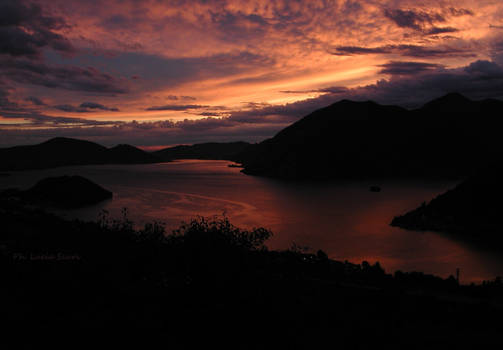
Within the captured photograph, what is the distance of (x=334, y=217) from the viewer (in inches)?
2980

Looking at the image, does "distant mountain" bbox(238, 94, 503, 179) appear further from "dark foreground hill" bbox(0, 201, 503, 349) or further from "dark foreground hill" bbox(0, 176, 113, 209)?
"dark foreground hill" bbox(0, 201, 503, 349)

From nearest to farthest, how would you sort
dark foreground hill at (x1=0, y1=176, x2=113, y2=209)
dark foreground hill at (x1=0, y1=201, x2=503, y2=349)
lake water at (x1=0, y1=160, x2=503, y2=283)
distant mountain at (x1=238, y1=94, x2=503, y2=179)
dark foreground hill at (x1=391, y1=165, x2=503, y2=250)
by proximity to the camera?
dark foreground hill at (x1=0, y1=201, x2=503, y2=349), lake water at (x1=0, y1=160, x2=503, y2=283), dark foreground hill at (x1=391, y1=165, x2=503, y2=250), dark foreground hill at (x1=0, y1=176, x2=113, y2=209), distant mountain at (x1=238, y1=94, x2=503, y2=179)

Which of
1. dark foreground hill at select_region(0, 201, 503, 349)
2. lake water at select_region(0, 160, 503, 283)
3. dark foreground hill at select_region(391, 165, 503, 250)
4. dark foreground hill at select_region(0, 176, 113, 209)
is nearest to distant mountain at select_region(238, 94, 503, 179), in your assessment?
lake water at select_region(0, 160, 503, 283)

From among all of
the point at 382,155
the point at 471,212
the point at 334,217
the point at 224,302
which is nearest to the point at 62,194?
the point at 334,217

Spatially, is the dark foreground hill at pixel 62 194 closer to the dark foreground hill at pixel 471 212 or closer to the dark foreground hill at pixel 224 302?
the dark foreground hill at pixel 224 302

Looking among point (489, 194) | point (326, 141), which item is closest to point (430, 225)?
point (489, 194)

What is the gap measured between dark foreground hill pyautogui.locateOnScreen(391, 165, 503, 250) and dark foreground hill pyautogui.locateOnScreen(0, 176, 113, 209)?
73.4 m

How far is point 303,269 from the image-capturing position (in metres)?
31.2

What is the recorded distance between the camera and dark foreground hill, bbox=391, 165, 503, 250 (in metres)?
55.8

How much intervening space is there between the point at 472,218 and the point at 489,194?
16.6 feet

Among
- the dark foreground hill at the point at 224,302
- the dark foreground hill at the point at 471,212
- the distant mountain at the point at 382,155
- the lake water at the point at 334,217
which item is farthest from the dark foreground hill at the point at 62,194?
the distant mountain at the point at 382,155

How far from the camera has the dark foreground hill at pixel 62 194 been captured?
300 feet

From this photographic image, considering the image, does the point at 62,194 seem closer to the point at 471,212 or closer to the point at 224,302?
the point at 471,212

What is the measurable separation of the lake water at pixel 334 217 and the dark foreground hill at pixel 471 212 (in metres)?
3.44
